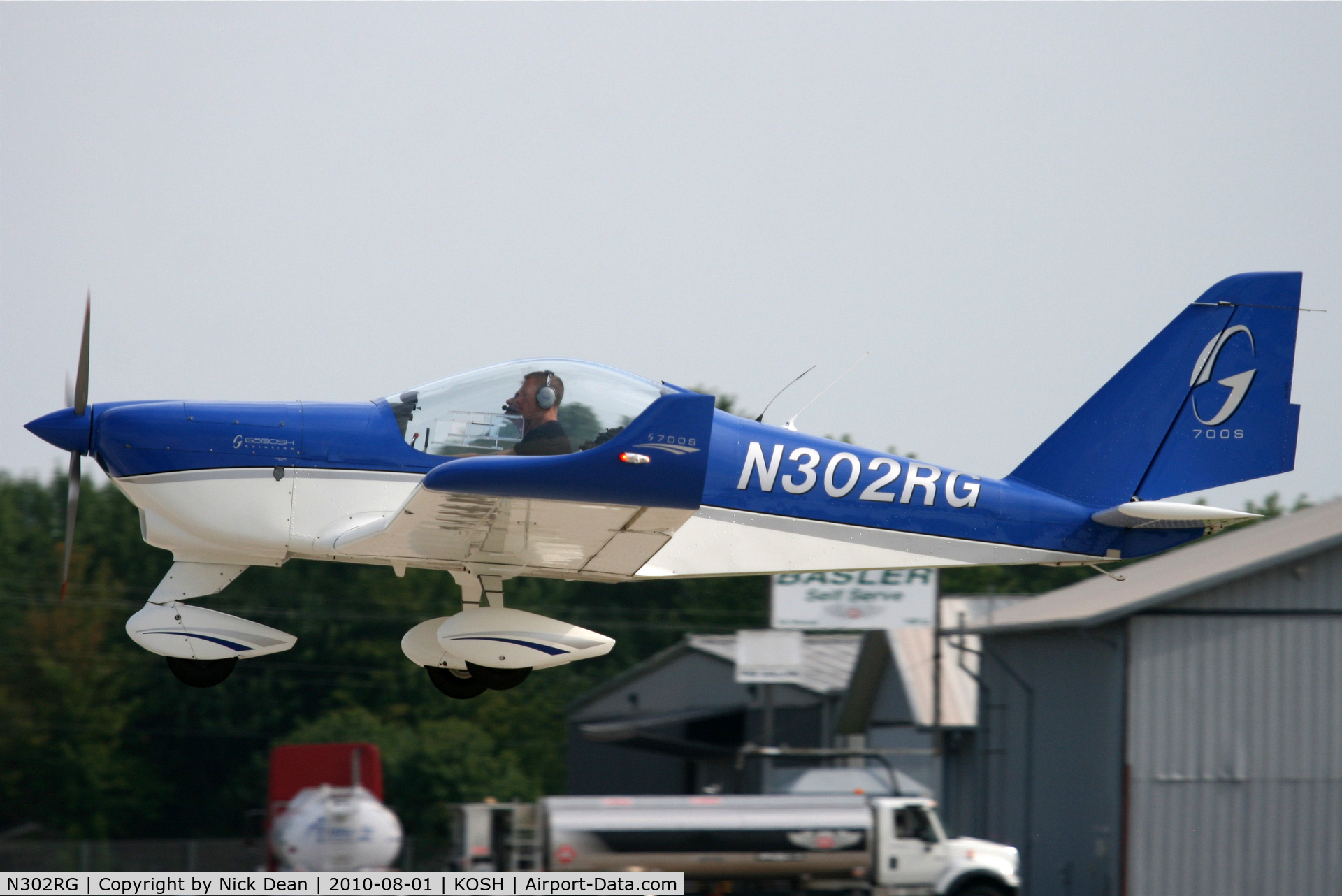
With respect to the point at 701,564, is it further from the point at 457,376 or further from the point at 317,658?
the point at 317,658

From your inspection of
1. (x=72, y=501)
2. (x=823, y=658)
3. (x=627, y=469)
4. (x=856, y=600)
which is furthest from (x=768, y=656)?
(x=627, y=469)

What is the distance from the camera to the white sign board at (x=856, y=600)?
18672mm

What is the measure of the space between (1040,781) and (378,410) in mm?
12113

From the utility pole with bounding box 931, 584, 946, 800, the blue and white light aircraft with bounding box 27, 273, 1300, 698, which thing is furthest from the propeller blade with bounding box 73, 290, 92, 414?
the utility pole with bounding box 931, 584, 946, 800

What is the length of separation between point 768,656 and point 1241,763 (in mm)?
5801

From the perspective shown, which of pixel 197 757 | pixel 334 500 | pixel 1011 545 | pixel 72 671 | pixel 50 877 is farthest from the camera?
pixel 197 757

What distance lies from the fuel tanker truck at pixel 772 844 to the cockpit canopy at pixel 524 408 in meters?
7.66

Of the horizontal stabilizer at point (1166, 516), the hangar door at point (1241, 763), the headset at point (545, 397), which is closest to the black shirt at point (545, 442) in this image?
the headset at point (545, 397)

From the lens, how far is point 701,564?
7.95 metres

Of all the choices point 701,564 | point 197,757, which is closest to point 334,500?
point 701,564

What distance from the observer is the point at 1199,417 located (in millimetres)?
9008

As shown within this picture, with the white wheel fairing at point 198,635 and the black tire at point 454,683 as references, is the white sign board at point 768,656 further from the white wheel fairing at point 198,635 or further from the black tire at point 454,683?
the white wheel fairing at point 198,635

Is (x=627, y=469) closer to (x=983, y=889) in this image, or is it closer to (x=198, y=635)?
(x=198, y=635)

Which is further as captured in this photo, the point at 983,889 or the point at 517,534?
the point at 983,889
